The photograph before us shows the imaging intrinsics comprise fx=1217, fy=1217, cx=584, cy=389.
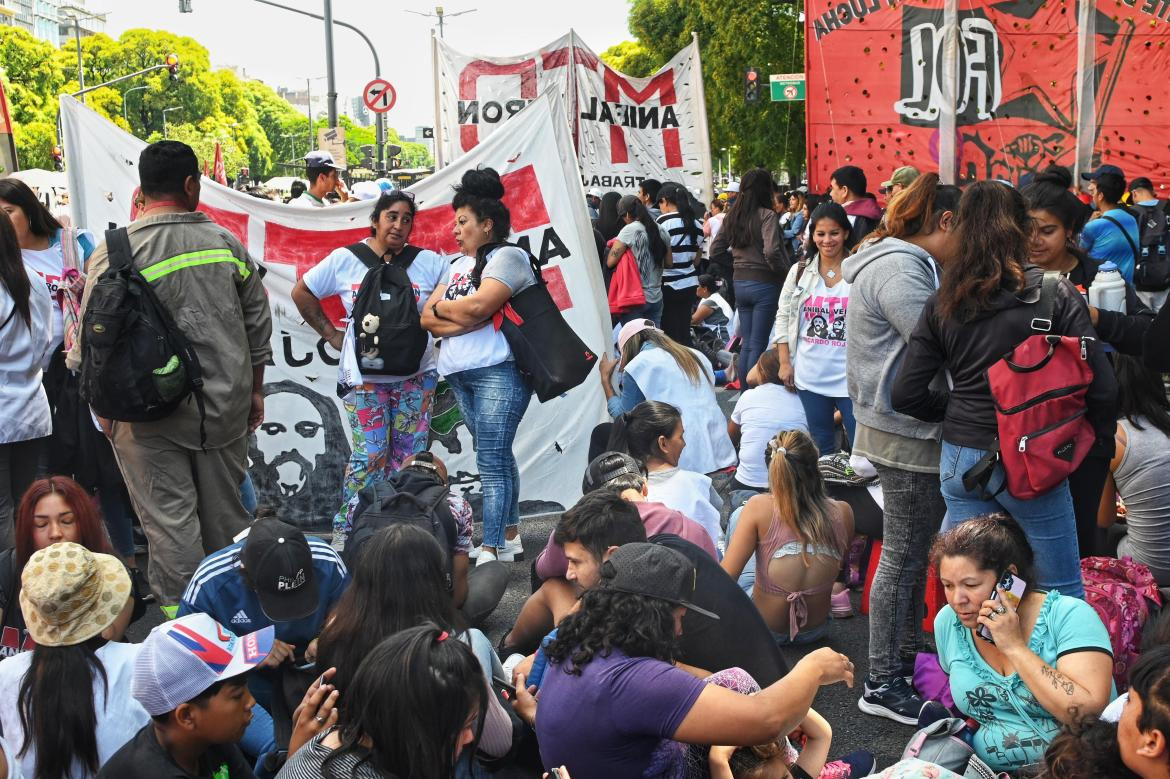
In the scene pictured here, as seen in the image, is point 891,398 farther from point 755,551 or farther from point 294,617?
point 294,617

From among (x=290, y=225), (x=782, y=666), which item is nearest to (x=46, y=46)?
(x=290, y=225)

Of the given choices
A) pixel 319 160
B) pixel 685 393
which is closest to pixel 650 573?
pixel 685 393

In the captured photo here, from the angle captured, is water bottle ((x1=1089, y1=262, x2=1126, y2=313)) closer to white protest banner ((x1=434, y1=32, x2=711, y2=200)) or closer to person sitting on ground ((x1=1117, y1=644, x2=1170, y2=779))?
person sitting on ground ((x1=1117, y1=644, x2=1170, y2=779))

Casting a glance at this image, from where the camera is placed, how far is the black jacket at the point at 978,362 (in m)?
3.74

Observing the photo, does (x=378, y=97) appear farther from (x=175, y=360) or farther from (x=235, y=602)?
(x=235, y=602)

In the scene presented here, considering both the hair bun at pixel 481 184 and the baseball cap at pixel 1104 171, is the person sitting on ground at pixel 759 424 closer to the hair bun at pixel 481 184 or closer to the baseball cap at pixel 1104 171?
the hair bun at pixel 481 184

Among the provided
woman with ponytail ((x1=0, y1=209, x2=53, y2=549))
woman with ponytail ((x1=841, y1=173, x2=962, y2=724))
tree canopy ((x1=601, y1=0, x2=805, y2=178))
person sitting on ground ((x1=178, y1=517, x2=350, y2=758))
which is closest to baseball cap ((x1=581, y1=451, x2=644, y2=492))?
woman with ponytail ((x1=841, y1=173, x2=962, y2=724))

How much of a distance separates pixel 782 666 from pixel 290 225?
13.0 feet

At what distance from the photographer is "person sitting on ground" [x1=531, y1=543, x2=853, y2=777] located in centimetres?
276

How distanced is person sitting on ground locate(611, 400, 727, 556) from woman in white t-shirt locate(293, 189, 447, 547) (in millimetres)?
1351

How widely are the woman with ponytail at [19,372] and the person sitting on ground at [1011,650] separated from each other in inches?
137

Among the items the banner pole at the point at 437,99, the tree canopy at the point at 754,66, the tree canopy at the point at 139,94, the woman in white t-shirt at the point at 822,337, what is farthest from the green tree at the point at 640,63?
the woman in white t-shirt at the point at 822,337

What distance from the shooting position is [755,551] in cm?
480

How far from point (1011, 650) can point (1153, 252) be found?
6.29m
